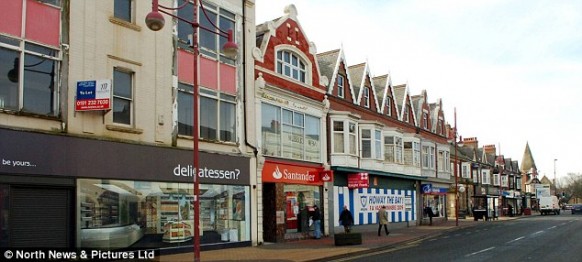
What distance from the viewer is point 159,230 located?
58.8 feet

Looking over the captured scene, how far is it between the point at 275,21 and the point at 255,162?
305 inches

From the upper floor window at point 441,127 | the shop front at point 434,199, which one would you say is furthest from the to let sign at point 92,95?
the upper floor window at point 441,127

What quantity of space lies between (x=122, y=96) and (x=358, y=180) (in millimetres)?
16232

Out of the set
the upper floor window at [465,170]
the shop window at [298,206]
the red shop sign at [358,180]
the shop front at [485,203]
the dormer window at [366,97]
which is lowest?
the shop front at [485,203]

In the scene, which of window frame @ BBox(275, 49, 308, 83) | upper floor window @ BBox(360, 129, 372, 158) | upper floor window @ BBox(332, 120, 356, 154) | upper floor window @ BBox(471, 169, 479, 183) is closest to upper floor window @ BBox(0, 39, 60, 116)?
window frame @ BBox(275, 49, 308, 83)

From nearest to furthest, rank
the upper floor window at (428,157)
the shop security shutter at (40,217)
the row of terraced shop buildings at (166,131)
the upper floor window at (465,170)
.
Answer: the shop security shutter at (40,217) → the row of terraced shop buildings at (166,131) → the upper floor window at (428,157) → the upper floor window at (465,170)

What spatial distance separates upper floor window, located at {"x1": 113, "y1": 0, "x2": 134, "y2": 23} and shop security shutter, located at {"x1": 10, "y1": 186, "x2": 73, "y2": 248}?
594cm

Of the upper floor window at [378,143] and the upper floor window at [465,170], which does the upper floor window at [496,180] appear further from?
the upper floor window at [378,143]

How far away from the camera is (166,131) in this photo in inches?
729

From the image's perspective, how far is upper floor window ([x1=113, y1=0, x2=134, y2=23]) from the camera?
17.5 meters

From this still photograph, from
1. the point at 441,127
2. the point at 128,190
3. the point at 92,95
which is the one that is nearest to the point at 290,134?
the point at 128,190

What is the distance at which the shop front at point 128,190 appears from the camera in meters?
14.3

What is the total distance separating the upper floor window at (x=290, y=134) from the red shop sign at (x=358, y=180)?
3616 mm

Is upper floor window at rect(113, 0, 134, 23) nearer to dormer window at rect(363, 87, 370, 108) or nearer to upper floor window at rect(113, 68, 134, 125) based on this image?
upper floor window at rect(113, 68, 134, 125)
